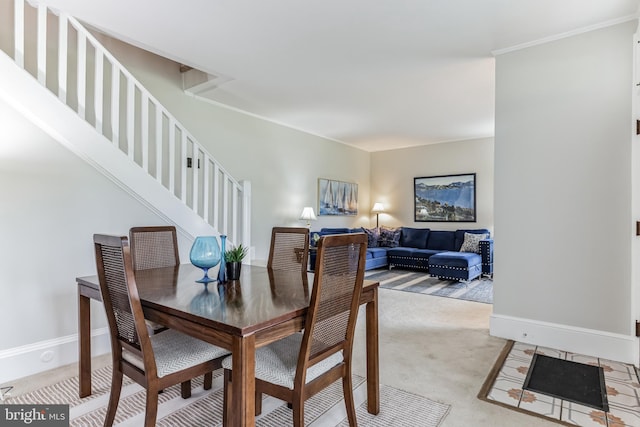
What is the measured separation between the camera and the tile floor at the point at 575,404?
1853mm

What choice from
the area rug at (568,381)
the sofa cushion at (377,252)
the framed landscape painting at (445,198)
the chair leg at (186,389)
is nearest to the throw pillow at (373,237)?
the sofa cushion at (377,252)

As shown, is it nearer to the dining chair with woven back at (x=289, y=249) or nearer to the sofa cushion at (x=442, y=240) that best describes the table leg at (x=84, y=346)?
the dining chair with woven back at (x=289, y=249)

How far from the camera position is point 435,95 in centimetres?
428

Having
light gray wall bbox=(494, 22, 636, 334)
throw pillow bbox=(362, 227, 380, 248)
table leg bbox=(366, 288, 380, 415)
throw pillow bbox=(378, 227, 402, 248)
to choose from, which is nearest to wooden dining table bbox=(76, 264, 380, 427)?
table leg bbox=(366, 288, 380, 415)

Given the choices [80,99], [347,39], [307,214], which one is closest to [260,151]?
[307,214]

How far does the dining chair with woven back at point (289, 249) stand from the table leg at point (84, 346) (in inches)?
44.3

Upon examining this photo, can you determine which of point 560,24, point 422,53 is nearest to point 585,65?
point 560,24

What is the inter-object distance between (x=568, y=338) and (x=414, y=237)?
13.8 feet

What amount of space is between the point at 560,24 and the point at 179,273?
10.8 ft

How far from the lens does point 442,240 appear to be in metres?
6.61

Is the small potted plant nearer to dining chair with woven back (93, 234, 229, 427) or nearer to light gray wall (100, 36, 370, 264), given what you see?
dining chair with woven back (93, 234, 229, 427)

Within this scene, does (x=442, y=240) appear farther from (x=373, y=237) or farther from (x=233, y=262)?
(x=233, y=262)

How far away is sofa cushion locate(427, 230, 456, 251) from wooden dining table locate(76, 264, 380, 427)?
195 inches

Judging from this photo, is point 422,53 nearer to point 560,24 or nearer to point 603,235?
point 560,24
